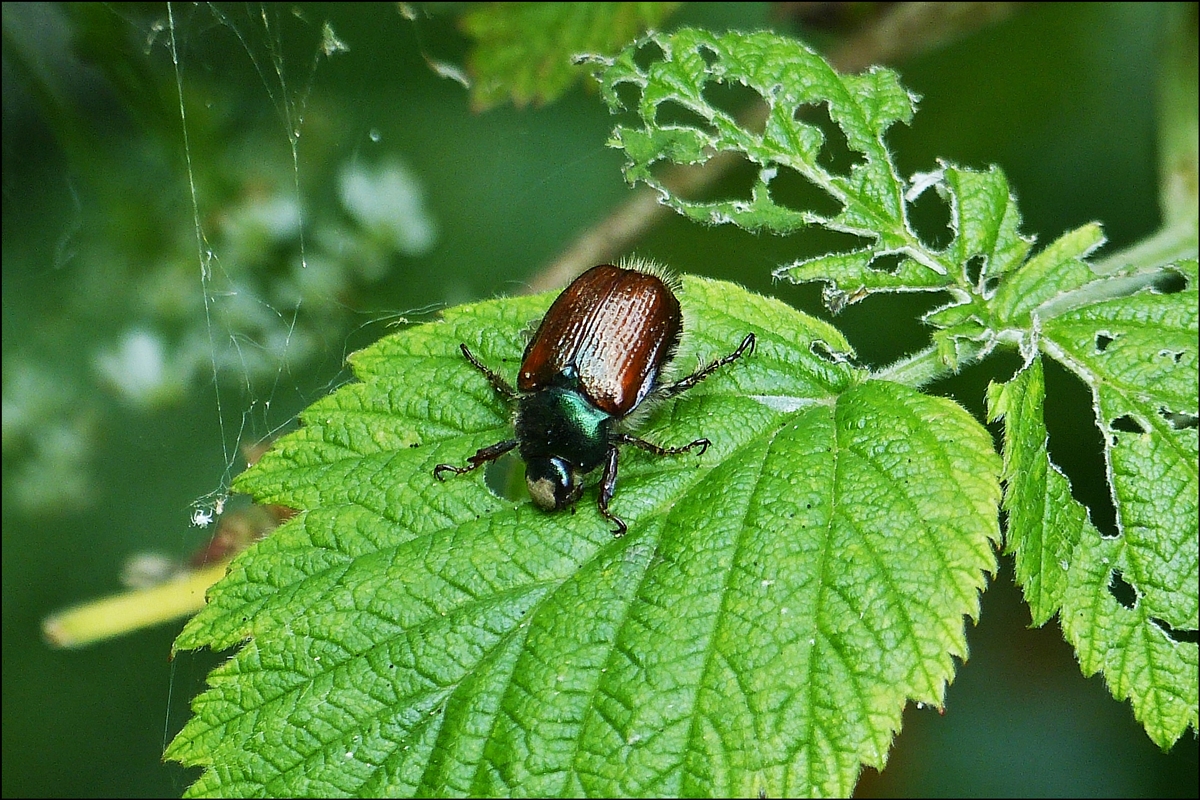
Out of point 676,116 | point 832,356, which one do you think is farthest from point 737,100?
point 832,356

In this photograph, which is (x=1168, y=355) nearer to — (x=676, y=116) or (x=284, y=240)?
(x=676, y=116)

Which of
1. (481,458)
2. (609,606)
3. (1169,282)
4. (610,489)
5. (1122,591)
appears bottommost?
(1122,591)

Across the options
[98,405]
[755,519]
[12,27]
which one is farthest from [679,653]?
[12,27]

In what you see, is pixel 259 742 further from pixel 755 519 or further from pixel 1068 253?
pixel 1068 253

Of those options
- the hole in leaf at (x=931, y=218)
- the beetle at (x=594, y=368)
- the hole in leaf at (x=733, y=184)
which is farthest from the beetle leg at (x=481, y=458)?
the hole in leaf at (x=931, y=218)

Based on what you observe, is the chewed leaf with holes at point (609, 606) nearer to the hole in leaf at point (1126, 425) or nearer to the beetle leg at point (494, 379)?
the beetle leg at point (494, 379)

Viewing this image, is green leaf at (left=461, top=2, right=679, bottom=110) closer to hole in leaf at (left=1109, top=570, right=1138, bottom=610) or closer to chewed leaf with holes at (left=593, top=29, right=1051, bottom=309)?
chewed leaf with holes at (left=593, top=29, right=1051, bottom=309)
